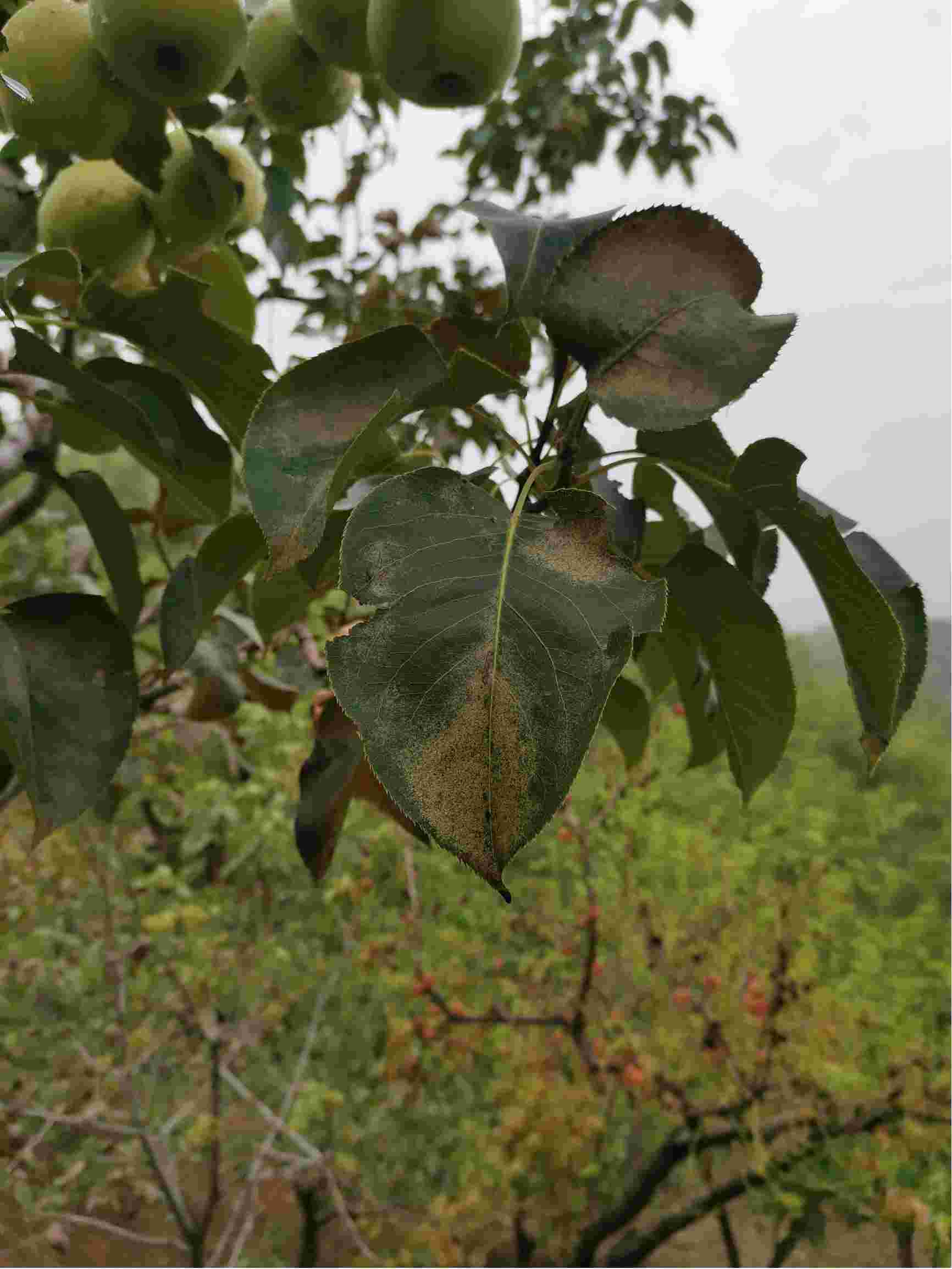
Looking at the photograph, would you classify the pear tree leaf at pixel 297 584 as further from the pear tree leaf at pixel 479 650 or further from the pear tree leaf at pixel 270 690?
the pear tree leaf at pixel 270 690

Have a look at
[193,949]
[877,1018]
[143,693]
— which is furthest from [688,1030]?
[143,693]

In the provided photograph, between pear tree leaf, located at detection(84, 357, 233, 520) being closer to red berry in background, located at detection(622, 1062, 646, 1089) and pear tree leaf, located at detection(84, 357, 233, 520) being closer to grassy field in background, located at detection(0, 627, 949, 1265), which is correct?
grassy field in background, located at detection(0, 627, 949, 1265)

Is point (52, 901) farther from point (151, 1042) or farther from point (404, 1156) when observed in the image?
point (404, 1156)

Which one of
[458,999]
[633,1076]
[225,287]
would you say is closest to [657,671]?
[225,287]

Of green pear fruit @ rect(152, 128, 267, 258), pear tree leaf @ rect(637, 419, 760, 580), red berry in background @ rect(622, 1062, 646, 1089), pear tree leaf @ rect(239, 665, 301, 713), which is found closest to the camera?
pear tree leaf @ rect(637, 419, 760, 580)

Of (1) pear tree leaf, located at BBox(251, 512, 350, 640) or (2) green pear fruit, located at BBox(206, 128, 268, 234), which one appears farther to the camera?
(2) green pear fruit, located at BBox(206, 128, 268, 234)

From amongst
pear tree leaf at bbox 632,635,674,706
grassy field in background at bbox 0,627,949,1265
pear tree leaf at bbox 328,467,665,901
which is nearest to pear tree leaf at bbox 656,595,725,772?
pear tree leaf at bbox 632,635,674,706

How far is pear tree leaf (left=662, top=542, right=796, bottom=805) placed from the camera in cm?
40

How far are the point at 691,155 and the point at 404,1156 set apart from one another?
2.44m

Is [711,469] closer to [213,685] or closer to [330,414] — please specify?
[330,414]

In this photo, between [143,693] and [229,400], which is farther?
[143,693]

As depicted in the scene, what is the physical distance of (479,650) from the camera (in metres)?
0.27

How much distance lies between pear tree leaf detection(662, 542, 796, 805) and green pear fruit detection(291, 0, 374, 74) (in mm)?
349

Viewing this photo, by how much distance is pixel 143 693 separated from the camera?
2.69 ft
